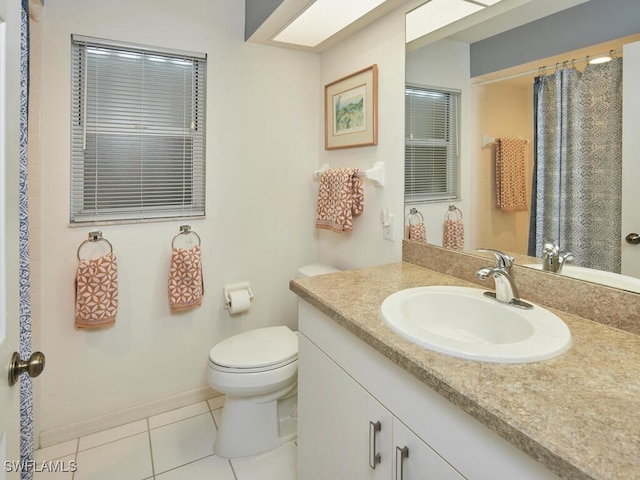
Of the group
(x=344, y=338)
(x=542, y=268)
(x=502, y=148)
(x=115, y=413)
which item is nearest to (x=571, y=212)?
(x=542, y=268)

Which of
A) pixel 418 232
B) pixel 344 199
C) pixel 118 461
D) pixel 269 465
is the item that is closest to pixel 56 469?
pixel 118 461

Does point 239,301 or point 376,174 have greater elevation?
point 376,174

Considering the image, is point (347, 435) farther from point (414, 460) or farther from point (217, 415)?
point (217, 415)

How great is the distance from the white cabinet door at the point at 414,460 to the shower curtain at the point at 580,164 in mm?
721

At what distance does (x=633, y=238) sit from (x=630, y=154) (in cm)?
22

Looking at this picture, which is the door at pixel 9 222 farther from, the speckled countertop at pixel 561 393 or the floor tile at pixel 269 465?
the floor tile at pixel 269 465

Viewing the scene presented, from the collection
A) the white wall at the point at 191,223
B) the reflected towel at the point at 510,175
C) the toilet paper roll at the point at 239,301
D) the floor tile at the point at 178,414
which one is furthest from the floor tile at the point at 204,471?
the reflected towel at the point at 510,175

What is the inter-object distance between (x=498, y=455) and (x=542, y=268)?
0.72 metres

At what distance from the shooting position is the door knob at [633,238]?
97 centimetres

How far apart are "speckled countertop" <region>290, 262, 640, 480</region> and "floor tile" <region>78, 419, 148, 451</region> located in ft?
5.05

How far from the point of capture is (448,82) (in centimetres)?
154

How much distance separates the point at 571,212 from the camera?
3.66ft

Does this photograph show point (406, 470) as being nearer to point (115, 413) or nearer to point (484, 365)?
point (484, 365)

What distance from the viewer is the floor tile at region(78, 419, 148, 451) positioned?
1837mm
